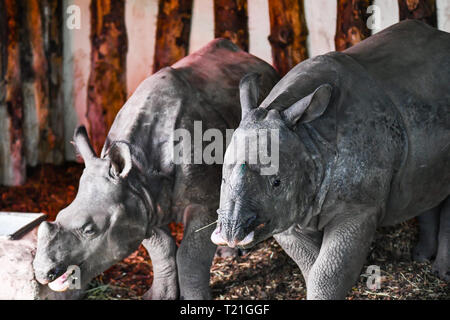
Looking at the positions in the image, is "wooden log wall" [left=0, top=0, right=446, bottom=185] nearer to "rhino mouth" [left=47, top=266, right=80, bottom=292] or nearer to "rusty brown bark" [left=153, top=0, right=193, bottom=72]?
"rusty brown bark" [left=153, top=0, right=193, bottom=72]

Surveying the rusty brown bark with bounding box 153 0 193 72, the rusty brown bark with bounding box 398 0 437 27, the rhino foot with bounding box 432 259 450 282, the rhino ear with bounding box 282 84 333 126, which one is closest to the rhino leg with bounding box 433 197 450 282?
the rhino foot with bounding box 432 259 450 282

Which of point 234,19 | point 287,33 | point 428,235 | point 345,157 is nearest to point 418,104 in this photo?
point 345,157

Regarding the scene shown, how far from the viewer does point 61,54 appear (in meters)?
9.63

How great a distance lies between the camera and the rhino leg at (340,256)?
4621 mm

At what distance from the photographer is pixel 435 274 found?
19.9ft

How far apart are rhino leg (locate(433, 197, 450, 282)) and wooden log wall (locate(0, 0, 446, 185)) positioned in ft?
8.72

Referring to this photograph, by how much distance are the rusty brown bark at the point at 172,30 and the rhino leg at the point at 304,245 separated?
414 centimetres

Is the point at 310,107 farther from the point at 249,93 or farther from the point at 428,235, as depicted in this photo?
the point at 428,235

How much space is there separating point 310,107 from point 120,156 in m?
1.48

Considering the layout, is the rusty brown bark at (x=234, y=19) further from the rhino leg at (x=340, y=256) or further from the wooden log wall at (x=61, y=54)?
the rhino leg at (x=340, y=256)

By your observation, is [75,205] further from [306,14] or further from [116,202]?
[306,14]

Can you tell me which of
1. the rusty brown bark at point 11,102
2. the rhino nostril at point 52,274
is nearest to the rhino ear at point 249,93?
the rhino nostril at point 52,274
